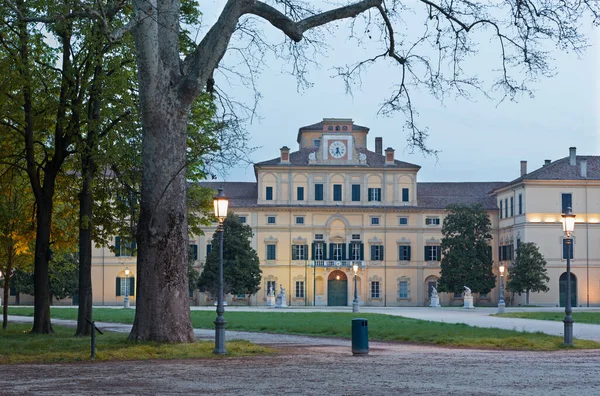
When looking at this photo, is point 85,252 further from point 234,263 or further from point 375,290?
point 375,290

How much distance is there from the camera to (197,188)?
89.6 ft

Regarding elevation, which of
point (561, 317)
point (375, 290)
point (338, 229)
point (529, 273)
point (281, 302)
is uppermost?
point (338, 229)

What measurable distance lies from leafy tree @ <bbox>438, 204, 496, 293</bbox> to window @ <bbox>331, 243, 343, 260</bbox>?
9681 mm

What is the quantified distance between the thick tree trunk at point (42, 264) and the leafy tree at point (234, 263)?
4601 cm

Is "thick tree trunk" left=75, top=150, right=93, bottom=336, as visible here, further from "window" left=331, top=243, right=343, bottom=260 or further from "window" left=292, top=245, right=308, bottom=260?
"window" left=331, top=243, right=343, bottom=260

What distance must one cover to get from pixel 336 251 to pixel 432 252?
791 cm

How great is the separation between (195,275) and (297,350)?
53.8 metres

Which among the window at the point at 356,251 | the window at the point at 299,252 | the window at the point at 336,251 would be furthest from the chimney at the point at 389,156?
the window at the point at 299,252

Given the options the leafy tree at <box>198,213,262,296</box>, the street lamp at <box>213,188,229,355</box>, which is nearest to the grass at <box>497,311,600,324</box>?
the street lamp at <box>213,188,229,355</box>

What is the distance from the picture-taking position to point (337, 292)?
78062 mm

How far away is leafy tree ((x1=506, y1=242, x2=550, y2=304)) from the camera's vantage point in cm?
6725

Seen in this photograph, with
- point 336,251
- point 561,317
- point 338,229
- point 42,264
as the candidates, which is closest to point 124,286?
point 336,251

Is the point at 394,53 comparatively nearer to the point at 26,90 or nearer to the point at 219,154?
the point at 219,154

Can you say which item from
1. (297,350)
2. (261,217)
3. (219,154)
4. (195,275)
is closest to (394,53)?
(219,154)
